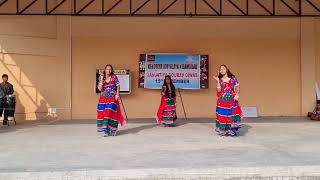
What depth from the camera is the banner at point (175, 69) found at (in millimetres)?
14953

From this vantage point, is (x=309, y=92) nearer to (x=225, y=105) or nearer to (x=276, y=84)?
(x=276, y=84)

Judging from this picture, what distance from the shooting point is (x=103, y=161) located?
764 cm

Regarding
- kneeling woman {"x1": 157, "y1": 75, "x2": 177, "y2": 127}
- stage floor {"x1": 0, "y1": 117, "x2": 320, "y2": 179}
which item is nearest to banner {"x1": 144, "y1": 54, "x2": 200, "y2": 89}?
stage floor {"x1": 0, "y1": 117, "x2": 320, "y2": 179}

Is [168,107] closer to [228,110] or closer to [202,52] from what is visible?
[228,110]

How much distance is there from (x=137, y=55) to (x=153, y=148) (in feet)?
20.8

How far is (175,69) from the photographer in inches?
592

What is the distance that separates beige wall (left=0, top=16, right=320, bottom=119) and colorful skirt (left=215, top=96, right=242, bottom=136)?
4461mm

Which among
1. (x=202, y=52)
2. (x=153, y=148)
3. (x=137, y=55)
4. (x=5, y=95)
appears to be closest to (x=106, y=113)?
(x=153, y=148)

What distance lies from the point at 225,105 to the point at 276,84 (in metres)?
5.40

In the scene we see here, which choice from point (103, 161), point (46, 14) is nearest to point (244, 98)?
Result: point (46, 14)

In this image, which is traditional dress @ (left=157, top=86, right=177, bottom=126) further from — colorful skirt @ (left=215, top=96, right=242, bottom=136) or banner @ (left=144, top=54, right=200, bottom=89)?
banner @ (left=144, top=54, right=200, bottom=89)

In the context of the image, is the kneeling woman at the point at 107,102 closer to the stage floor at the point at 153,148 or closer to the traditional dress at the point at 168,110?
the stage floor at the point at 153,148

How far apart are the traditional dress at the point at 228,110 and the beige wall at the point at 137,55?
4.48 meters

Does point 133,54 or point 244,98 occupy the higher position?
point 133,54
